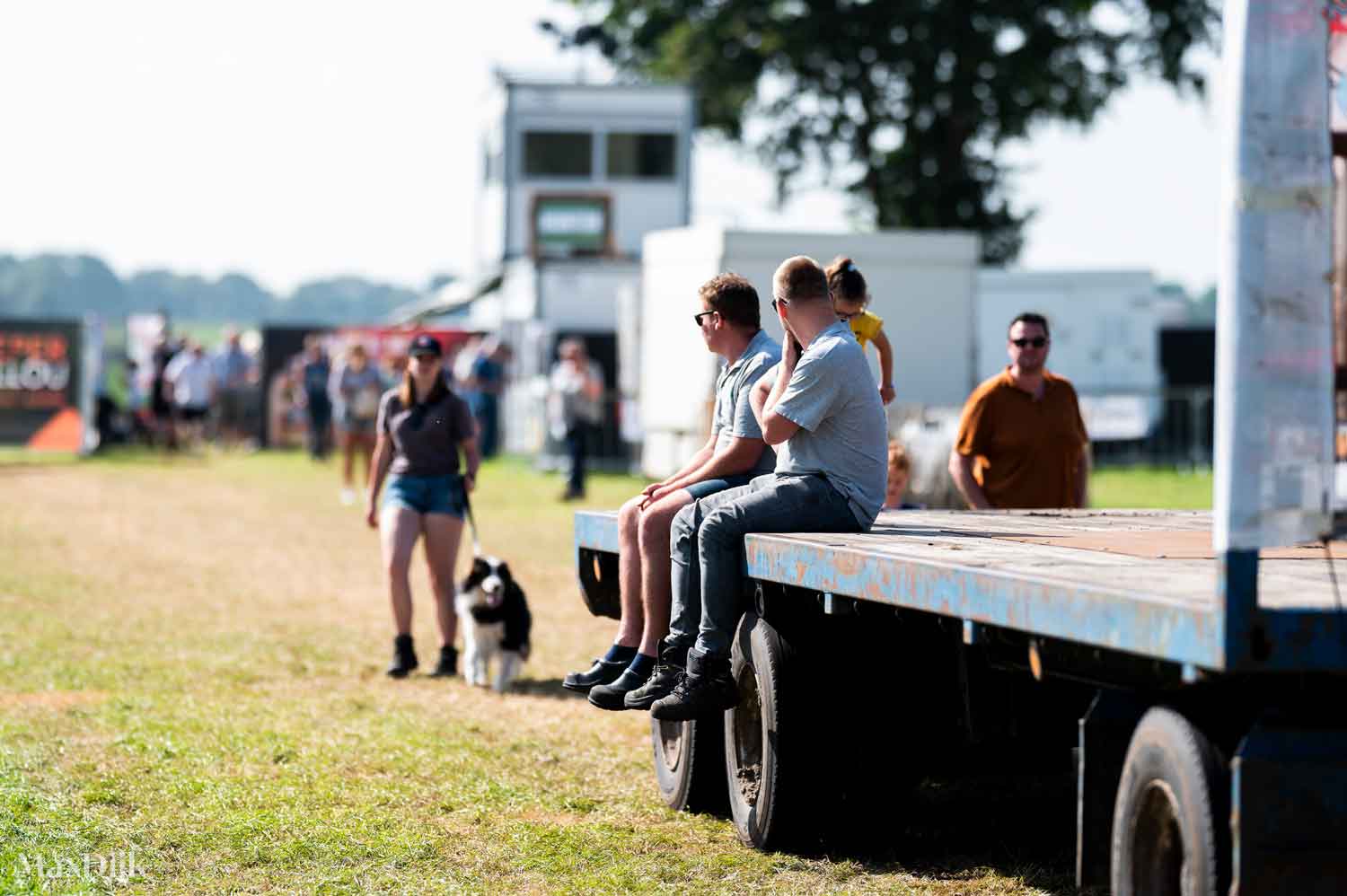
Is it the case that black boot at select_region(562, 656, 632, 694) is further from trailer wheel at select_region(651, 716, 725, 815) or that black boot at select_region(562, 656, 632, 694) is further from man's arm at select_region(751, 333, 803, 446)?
man's arm at select_region(751, 333, 803, 446)

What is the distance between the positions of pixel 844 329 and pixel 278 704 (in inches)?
184

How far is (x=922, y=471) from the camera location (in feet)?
53.6

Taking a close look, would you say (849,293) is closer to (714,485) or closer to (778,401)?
(714,485)

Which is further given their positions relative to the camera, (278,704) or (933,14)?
(933,14)

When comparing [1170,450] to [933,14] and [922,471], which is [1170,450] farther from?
[922,471]

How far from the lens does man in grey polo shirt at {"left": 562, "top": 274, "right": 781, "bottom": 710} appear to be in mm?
8062

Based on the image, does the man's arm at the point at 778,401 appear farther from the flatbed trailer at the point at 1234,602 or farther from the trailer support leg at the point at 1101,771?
the trailer support leg at the point at 1101,771

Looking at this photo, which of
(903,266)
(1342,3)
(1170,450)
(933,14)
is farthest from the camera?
(933,14)

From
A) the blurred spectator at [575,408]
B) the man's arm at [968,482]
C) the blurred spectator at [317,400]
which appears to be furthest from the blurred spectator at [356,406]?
the man's arm at [968,482]

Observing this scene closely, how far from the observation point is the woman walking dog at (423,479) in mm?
12203

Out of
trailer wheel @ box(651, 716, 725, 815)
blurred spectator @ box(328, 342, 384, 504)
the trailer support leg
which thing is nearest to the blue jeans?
trailer wheel @ box(651, 716, 725, 815)

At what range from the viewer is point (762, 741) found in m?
7.43

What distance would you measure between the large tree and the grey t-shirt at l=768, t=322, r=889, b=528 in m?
34.3

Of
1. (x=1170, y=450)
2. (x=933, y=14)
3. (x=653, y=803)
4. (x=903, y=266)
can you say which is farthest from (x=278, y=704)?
(x=933, y=14)
